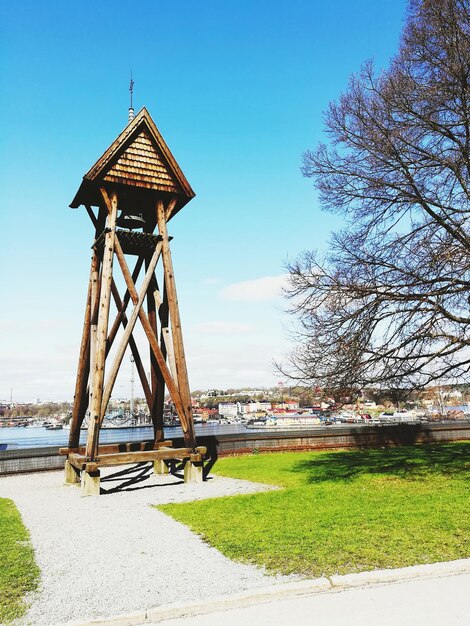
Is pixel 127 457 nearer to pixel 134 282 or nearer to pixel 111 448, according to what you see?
pixel 111 448

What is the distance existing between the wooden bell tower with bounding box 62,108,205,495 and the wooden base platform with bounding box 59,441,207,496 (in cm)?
3

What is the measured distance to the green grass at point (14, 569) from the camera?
4.00 meters

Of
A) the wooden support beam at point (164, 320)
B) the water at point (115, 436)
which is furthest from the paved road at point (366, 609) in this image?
the water at point (115, 436)

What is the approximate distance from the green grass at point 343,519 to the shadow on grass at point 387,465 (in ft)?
0.17

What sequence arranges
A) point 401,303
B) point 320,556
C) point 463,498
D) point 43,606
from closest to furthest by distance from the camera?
point 43,606
point 320,556
point 463,498
point 401,303

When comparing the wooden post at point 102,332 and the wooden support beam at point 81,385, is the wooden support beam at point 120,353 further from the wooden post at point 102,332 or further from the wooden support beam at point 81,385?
the wooden support beam at point 81,385

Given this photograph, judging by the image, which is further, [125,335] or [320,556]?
A: [125,335]

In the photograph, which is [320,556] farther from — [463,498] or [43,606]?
[463,498]

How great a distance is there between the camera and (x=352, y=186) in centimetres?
1135

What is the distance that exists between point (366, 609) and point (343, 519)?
9.76ft

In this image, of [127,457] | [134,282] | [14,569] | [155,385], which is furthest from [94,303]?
[14,569]

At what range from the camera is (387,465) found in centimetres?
1284

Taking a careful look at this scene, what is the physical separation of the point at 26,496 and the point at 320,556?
8.11 meters

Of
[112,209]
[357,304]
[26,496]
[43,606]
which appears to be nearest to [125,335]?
[112,209]
